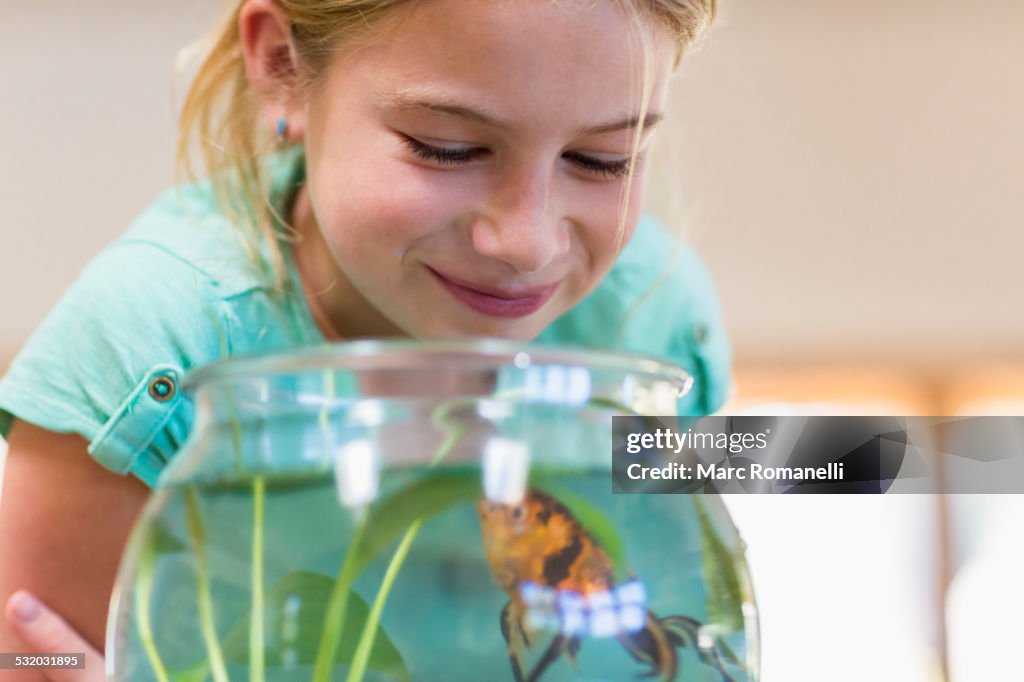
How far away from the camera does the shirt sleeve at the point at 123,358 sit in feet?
2.06

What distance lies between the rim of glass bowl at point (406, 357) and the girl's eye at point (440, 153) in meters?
0.26

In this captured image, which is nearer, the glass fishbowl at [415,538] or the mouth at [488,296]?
the glass fishbowl at [415,538]

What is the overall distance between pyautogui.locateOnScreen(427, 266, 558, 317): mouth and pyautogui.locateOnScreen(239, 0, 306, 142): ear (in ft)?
0.52

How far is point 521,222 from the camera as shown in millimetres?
577

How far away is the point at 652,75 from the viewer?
2.03 ft

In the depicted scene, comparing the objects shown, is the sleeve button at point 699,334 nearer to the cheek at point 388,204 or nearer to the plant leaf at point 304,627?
the cheek at point 388,204

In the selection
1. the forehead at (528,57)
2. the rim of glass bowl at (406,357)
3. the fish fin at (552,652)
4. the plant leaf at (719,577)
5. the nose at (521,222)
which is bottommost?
the fish fin at (552,652)

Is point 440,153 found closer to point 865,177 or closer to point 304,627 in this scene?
point 304,627

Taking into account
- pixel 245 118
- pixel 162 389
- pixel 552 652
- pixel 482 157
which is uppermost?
pixel 245 118

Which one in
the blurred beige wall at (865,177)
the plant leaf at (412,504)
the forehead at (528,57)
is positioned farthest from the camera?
the blurred beige wall at (865,177)

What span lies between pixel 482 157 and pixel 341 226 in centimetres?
10

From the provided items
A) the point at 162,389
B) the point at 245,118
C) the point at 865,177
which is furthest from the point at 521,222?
the point at 865,177

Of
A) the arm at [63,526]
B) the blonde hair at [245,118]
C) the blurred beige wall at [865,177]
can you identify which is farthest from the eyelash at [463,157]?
the blurred beige wall at [865,177]

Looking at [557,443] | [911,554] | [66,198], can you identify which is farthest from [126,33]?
[557,443]
